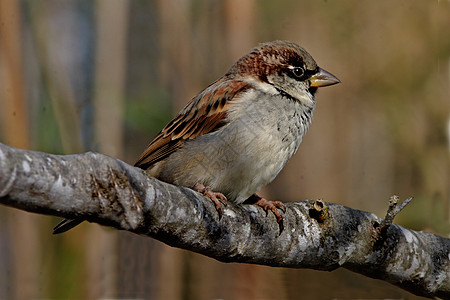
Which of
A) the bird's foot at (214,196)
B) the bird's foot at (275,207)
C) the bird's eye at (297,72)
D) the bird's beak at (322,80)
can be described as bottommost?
the bird's foot at (275,207)

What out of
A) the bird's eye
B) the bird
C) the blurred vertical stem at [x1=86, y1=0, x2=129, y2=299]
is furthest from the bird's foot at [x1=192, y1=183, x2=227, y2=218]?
the blurred vertical stem at [x1=86, y1=0, x2=129, y2=299]

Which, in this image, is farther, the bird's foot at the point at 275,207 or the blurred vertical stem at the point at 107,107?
the blurred vertical stem at the point at 107,107

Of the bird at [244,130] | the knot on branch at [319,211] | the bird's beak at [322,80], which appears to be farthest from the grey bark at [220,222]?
the bird's beak at [322,80]

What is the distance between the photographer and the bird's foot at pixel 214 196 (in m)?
2.51

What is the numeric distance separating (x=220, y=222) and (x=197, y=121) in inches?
40.5

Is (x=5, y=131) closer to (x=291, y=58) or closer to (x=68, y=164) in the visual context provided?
(x=291, y=58)

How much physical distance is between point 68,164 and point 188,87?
9.00 ft

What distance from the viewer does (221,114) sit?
325 cm

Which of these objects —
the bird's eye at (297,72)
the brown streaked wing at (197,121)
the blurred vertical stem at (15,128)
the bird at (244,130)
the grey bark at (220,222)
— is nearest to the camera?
the grey bark at (220,222)

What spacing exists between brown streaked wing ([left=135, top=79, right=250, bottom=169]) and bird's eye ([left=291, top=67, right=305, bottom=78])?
31cm

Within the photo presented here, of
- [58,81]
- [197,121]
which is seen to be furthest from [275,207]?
[58,81]

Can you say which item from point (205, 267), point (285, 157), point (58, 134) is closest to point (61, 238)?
point (58, 134)

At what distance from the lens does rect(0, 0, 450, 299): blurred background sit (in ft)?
13.3

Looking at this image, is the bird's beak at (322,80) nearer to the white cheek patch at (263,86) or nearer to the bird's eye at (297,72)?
the bird's eye at (297,72)
